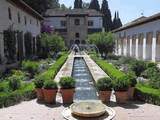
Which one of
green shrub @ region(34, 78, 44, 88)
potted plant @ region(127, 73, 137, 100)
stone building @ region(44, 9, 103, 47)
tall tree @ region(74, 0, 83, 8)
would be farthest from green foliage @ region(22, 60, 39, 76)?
tall tree @ region(74, 0, 83, 8)

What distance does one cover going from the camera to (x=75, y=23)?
62.3 metres

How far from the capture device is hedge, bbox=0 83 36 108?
10148 mm

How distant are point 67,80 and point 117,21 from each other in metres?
73.0

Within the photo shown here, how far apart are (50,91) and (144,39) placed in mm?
21030

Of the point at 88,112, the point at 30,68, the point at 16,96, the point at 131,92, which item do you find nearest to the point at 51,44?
the point at 30,68

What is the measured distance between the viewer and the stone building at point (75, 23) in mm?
62062

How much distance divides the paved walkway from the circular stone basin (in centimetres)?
43

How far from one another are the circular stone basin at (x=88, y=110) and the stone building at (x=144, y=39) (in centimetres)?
1537

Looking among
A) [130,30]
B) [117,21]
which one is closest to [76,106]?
[130,30]

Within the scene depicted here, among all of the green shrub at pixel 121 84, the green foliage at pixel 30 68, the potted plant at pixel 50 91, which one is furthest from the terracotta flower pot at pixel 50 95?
the green foliage at pixel 30 68

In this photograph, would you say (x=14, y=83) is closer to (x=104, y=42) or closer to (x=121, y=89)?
(x=121, y=89)

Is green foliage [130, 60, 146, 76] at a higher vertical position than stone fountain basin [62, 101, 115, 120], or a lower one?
higher

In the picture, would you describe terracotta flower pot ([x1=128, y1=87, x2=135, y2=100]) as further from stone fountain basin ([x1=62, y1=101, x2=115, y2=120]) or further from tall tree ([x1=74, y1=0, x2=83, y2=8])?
tall tree ([x1=74, y1=0, x2=83, y2=8])

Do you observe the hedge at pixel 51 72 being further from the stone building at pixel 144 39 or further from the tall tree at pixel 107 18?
the tall tree at pixel 107 18
